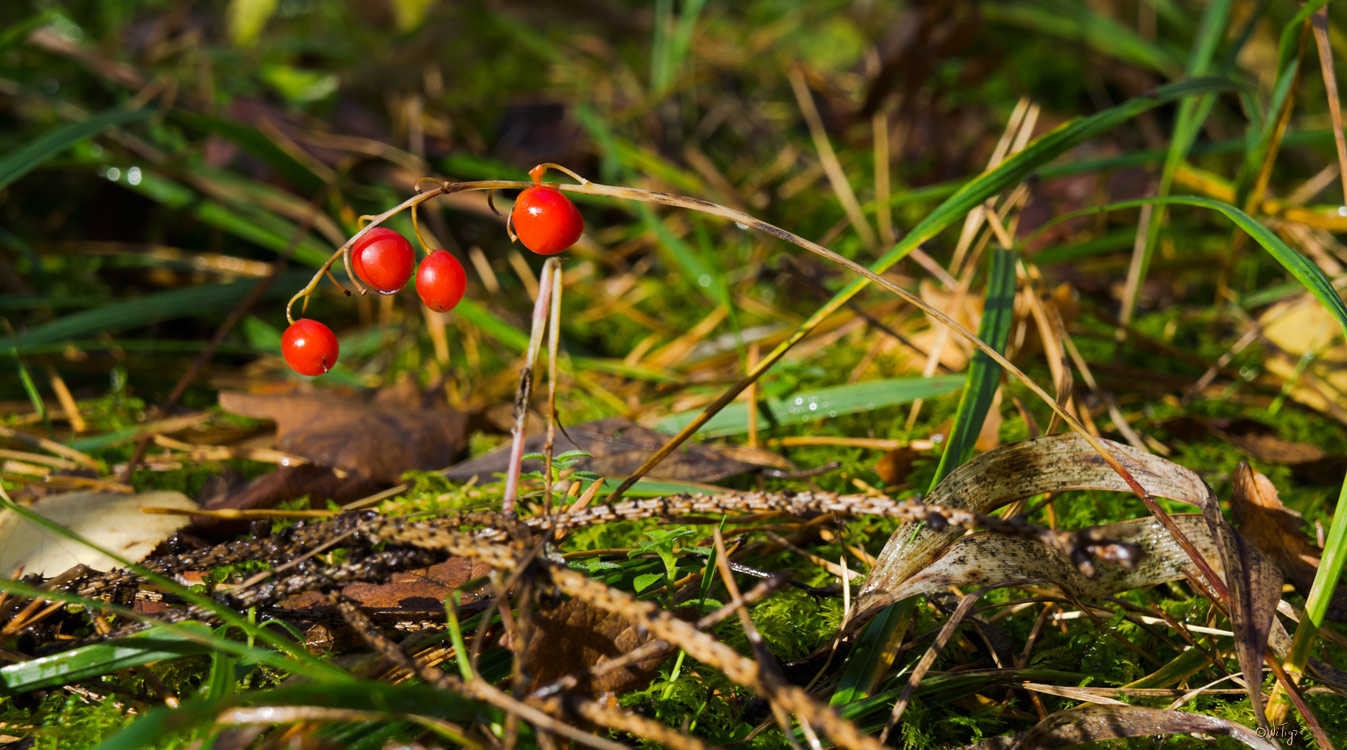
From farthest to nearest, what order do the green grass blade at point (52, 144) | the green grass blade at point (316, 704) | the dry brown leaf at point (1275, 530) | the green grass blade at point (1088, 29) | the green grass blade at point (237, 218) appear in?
the green grass blade at point (1088, 29), the green grass blade at point (237, 218), the green grass blade at point (52, 144), the dry brown leaf at point (1275, 530), the green grass blade at point (316, 704)

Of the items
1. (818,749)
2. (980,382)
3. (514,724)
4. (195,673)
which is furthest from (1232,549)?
(195,673)

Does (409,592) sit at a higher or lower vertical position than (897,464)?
higher

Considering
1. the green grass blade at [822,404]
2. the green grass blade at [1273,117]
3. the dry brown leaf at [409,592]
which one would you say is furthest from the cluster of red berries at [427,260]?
the green grass blade at [1273,117]

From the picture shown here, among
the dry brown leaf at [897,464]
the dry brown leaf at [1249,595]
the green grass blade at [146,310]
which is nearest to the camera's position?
the dry brown leaf at [1249,595]

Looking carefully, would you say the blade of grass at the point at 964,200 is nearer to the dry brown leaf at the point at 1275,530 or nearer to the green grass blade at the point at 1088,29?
the dry brown leaf at the point at 1275,530

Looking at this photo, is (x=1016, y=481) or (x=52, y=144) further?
(x=52, y=144)

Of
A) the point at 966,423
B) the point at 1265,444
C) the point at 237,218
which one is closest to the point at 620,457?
the point at 966,423

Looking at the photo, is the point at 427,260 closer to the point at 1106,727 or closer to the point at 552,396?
the point at 552,396
